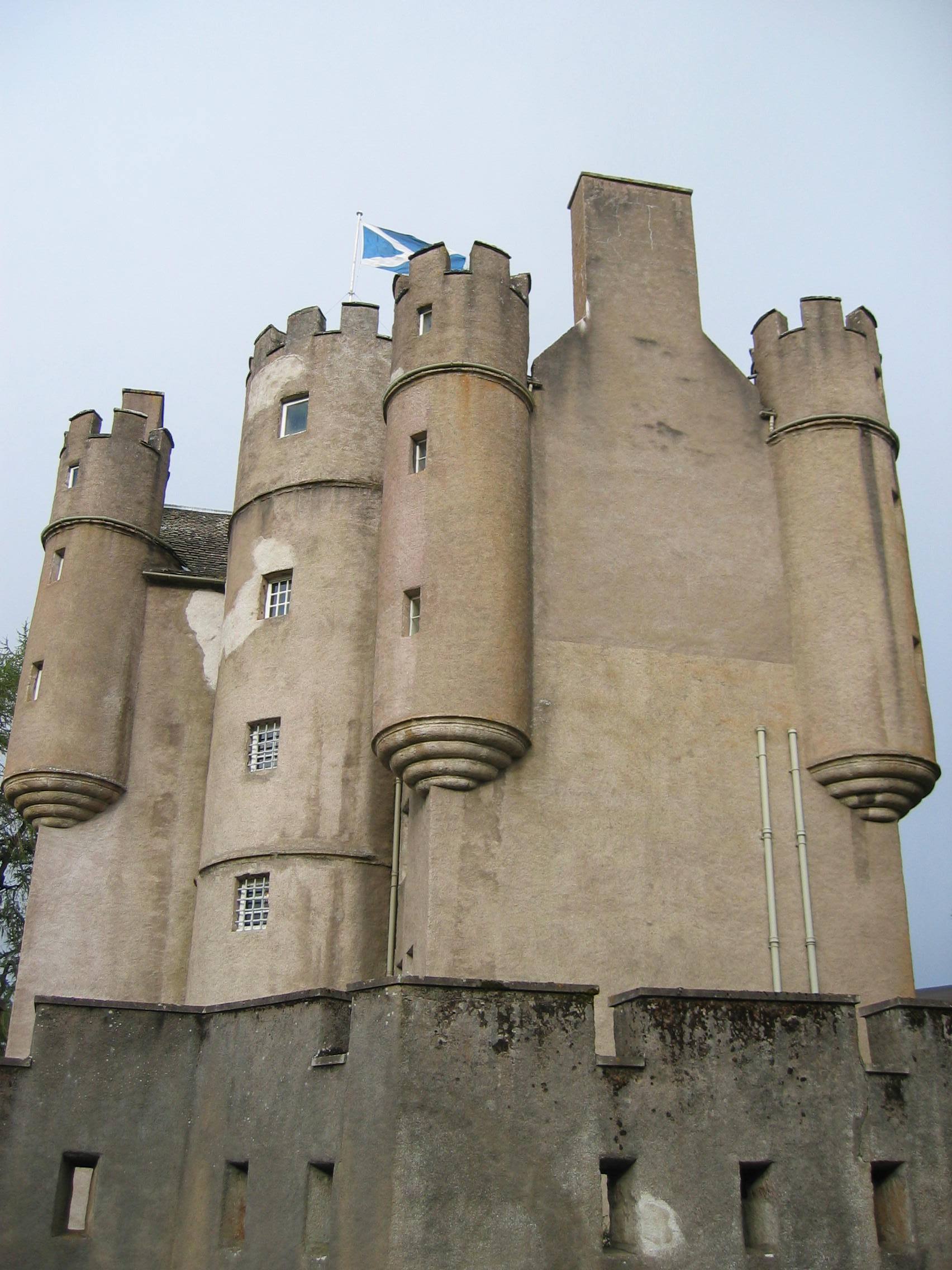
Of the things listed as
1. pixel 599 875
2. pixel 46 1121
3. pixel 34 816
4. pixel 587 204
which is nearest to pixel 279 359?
pixel 587 204

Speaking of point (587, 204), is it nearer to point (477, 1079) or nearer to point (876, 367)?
point (876, 367)

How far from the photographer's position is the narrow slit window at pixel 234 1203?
1658 cm

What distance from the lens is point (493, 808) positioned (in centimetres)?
2378

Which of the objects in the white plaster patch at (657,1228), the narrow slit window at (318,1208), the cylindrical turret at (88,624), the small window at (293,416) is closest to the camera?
the white plaster patch at (657,1228)

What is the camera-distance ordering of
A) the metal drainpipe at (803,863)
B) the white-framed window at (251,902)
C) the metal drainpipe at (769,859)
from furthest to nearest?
1. the white-framed window at (251,902)
2. the metal drainpipe at (803,863)
3. the metal drainpipe at (769,859)

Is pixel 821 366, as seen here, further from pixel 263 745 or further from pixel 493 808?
pixel 263 745

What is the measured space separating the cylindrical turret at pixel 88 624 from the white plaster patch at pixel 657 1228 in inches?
709

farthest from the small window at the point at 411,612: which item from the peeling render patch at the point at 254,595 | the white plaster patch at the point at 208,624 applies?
the white plaster patch at the point at 208,624

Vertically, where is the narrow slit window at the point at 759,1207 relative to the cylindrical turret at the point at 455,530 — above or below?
below

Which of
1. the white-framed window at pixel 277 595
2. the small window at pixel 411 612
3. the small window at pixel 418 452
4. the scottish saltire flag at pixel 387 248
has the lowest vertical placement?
the small window at pixel 411 612

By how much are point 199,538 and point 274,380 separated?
245 inches

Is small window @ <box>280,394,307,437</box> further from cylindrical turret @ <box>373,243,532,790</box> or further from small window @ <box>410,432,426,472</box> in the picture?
small window @ <box>410,432,426,472</box>

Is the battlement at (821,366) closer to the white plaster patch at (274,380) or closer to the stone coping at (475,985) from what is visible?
the white plaster patch at (274,380)

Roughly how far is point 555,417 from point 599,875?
9.31 meters
